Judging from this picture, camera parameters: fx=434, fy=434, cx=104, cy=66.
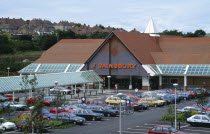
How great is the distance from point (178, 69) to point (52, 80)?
2471cm

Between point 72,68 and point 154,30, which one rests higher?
point 154,30

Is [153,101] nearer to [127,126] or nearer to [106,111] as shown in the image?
[106,111]

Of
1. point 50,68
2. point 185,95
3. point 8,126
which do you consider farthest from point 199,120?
point 50,68

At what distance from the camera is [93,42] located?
95.1 metres

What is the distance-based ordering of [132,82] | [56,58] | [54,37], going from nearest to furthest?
[132,82] → [56,58] → [54,37]

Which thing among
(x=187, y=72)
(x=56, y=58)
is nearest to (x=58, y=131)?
(x=187, y=72)

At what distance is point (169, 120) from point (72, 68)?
43.7 metres

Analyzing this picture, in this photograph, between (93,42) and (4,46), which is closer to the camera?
(93,42)

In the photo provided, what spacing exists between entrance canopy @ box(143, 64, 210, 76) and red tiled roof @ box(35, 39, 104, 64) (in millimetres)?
15088

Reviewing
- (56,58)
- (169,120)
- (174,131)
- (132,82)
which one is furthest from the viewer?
(56,58)

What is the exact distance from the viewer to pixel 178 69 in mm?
79062

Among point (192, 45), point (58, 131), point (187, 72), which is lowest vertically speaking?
point (58, 131)

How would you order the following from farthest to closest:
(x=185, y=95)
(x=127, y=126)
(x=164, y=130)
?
(x=185, y=95) < (x=127, y=126) < (x=164, y=130)

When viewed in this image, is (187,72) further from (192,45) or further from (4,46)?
(4,46)
